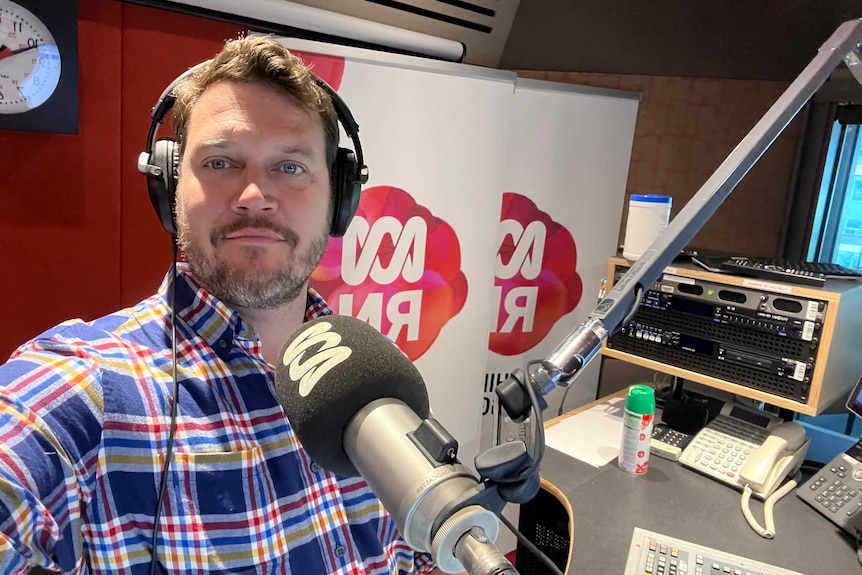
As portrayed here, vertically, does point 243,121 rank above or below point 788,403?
above

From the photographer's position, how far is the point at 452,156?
189 cm

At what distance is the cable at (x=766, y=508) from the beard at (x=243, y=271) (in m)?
1.12

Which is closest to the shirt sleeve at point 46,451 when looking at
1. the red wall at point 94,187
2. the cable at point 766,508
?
the red wall at point 94,187

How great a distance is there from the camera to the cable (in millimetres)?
1259

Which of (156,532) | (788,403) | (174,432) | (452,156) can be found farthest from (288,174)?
(788,403)

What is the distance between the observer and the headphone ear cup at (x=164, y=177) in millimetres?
973

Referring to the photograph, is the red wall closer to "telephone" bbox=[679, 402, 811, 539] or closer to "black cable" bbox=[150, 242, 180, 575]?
"black cable" bbox=[150, 242, 180, 575]

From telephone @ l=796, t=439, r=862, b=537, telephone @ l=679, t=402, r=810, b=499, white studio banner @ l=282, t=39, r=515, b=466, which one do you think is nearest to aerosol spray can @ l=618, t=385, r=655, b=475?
telephone @ l=679, t=402, r=810, b=499

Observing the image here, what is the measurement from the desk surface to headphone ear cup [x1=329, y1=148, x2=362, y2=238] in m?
0.82

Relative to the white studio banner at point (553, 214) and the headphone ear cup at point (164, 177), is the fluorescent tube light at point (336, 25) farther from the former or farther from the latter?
the headphone ear cup at point (164, 177)

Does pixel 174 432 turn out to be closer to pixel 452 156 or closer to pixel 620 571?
pixel 620 571

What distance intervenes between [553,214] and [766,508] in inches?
47.7

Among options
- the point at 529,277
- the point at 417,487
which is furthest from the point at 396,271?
the point at 417,487

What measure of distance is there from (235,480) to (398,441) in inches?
19.1
